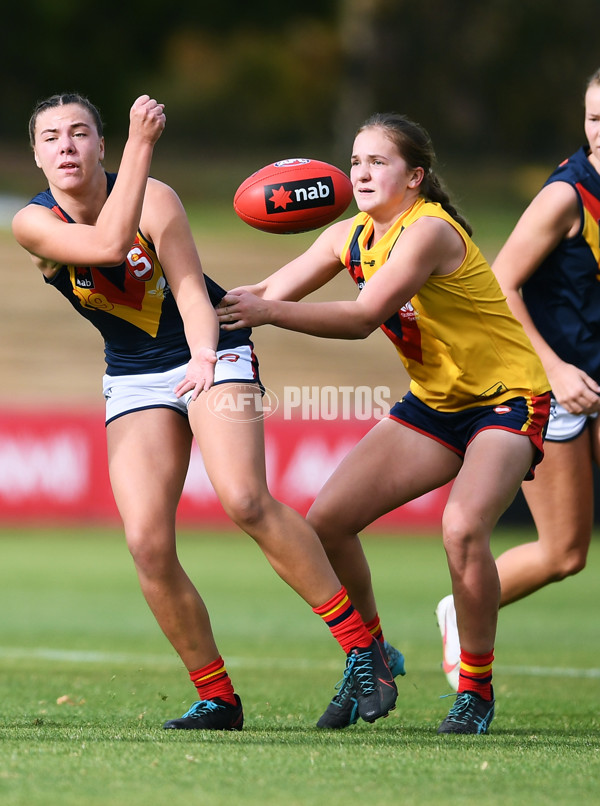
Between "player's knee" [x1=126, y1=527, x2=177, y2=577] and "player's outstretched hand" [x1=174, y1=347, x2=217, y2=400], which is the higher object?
"player's outstretched hand" [x1=174, y1=347, x2=217, y2=400]

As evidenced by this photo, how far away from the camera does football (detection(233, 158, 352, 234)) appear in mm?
4992

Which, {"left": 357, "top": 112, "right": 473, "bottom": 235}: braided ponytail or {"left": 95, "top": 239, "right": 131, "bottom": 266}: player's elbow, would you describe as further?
{"left": 357, "top": 112, "right": 473, "bottom": 235}: braided ponytail

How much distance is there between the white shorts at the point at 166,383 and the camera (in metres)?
4.71

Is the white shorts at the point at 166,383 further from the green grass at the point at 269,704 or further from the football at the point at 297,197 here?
the green grass at the point at 269,704

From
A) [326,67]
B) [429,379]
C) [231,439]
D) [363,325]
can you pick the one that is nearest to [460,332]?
[429,379]

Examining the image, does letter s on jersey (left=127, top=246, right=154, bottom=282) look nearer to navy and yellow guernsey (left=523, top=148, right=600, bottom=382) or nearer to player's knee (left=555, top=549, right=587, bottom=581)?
navy and yellow guernsey (left=523, top=148, right=600, bottom=382)

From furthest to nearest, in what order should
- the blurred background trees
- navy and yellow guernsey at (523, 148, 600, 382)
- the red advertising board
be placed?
the blurred background trees
the red advertising board
navy and yellow guernsey at (523, 148, 600, 382)

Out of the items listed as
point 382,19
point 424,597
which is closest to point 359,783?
point 424,597

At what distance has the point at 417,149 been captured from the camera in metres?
4.75

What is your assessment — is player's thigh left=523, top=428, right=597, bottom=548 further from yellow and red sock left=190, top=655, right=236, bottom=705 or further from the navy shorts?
yellow and red sock left=190, top=655, right=236, bottom=705

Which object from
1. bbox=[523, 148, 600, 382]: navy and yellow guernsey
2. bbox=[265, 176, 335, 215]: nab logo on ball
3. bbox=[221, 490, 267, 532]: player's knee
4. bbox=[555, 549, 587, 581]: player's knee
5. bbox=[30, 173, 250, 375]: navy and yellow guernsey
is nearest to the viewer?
bbox=[221, 490, 267, 532]: player's knee

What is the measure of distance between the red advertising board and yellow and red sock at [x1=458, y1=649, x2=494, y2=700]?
30.6 ft

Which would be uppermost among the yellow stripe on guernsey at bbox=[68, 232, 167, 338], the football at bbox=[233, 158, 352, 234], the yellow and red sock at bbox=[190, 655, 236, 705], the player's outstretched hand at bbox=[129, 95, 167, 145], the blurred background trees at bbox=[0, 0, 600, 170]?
the blurred background trees at bbox=[0, 0, 600, 170]

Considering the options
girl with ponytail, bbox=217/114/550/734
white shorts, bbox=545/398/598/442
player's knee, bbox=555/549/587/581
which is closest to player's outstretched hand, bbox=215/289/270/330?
girl with ponytail, bbox=217/114/550/734
